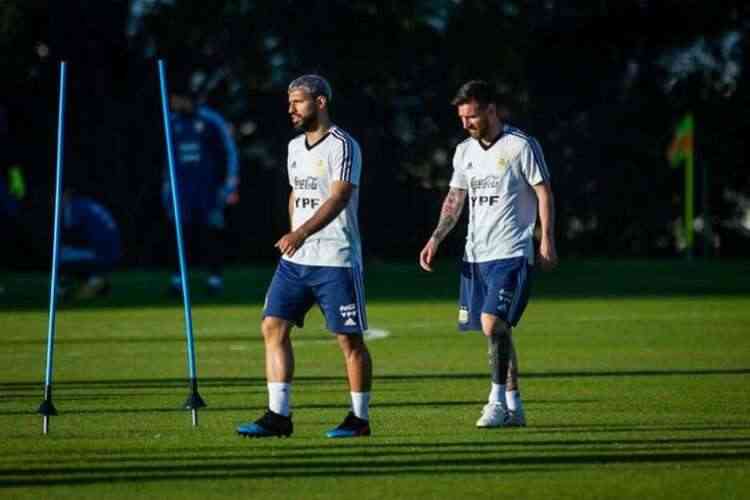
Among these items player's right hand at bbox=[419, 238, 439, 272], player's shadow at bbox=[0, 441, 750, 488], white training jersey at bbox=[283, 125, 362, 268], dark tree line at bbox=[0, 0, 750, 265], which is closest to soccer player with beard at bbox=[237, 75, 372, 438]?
white training jersey at bbox=[283, 125, 362, 268]

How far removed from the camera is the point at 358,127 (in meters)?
38.2

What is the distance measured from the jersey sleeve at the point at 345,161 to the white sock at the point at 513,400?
5.37 feet

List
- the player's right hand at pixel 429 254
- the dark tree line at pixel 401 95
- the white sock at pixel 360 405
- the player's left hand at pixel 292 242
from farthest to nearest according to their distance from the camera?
the dark tree line at pixel 401 95 < the player's right hand at pixel 429 254 < the white sock at pixel 360 405 < the player's left hand at pixel 292 242

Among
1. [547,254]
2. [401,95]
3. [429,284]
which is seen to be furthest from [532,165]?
[401,95]

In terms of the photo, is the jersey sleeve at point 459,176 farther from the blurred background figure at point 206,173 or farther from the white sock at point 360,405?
the blurred background figure at point 206,173

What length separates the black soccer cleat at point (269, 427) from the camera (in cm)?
1031

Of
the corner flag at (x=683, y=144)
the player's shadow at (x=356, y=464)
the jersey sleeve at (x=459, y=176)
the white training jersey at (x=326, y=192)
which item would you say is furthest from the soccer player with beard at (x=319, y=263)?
the corner flag at (x=683, y=144)

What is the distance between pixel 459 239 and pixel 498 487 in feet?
93.6

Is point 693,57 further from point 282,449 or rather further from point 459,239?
point 282,449

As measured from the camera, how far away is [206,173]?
24.3 m

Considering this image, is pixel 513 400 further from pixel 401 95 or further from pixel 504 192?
pixel 401 95

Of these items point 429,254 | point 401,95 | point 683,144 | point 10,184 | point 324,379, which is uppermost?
point 401,95

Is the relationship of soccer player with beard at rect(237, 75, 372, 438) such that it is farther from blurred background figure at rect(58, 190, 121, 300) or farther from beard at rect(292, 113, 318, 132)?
blurred background figure at rect(58, 190, 121, 300)

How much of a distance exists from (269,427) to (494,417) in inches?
51.3
